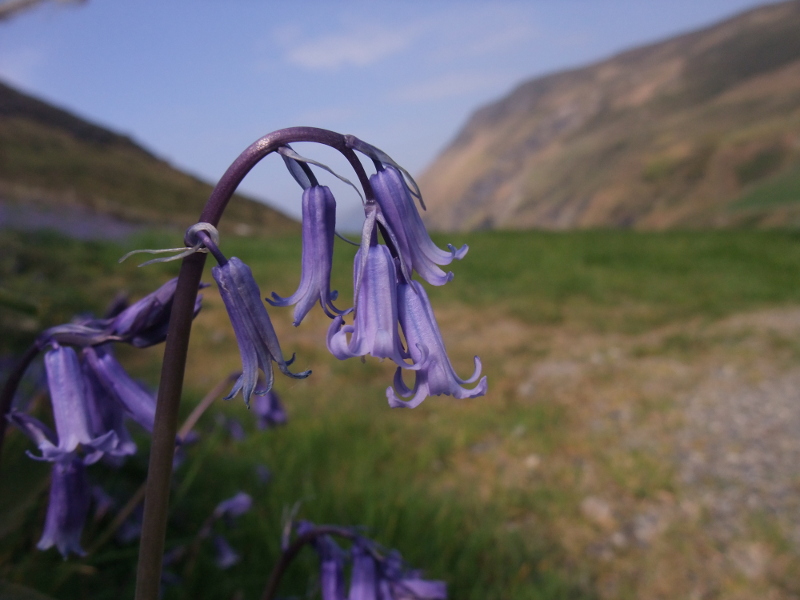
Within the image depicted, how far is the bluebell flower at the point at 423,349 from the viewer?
805 millimetres

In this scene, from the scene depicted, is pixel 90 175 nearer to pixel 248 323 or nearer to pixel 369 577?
pixel 369 577

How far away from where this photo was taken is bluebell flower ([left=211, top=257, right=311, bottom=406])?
75cm

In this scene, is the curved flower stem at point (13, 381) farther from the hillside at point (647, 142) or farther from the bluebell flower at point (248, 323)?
the hillside at point (647, 142)

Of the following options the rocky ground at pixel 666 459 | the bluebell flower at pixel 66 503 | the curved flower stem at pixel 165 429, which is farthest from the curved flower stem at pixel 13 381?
the rocky ground at pixel 666 459

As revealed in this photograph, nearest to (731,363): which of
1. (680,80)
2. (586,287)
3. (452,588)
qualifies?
(586,287)

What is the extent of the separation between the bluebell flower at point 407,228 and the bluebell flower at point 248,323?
181 millimetres

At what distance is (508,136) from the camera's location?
98.8 meters

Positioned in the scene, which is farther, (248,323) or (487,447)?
(487,447)

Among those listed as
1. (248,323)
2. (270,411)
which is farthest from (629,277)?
(248,323)

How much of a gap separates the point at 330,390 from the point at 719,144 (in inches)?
1784

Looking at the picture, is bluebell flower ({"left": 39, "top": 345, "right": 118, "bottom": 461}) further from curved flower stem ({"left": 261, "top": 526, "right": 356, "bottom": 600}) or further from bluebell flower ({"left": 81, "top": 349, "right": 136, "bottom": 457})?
curved flower stem ({"left": 261, "top": 526, "right": 356, "bottom": 600})

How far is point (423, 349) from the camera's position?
81 cm

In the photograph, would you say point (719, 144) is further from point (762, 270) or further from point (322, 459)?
point (322, 459)

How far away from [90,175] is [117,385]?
13900 mm
